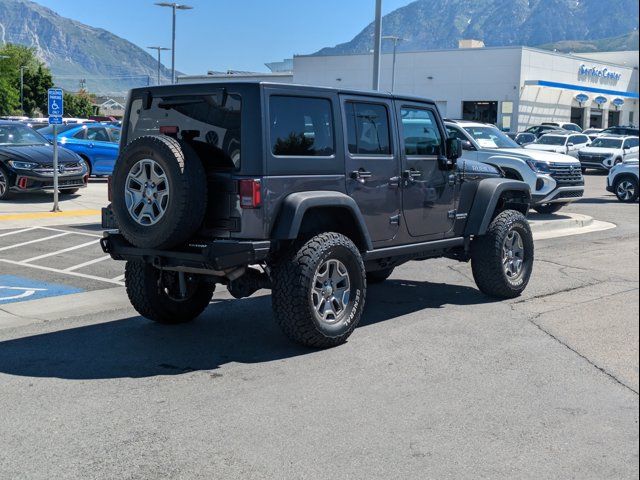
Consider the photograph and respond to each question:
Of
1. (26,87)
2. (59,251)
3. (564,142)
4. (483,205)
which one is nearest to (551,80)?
(564,142)

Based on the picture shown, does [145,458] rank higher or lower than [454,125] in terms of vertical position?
lower

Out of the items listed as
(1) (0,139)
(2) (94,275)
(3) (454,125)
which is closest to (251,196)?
(2) (94,275)

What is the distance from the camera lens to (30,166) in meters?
17.7

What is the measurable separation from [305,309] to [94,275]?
4.52 m

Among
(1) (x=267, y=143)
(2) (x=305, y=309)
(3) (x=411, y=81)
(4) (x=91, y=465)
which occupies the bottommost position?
(4) (x=91, y=465)

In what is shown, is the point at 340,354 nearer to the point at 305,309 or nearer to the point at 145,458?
the point at 305,309

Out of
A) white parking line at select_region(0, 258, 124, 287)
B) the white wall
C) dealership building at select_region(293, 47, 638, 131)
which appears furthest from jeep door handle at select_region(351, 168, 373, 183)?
the white wall

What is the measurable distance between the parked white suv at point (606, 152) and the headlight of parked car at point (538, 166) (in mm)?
18541

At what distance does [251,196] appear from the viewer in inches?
239

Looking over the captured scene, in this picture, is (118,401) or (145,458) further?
(118,401)

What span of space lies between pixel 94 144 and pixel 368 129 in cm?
1614

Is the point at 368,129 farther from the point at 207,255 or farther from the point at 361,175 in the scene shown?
the point at 207,255

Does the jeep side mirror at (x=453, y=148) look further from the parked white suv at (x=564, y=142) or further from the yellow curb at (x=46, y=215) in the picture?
the parked white suv at (x=564, y=142)

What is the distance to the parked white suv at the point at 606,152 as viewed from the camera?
33781mm
